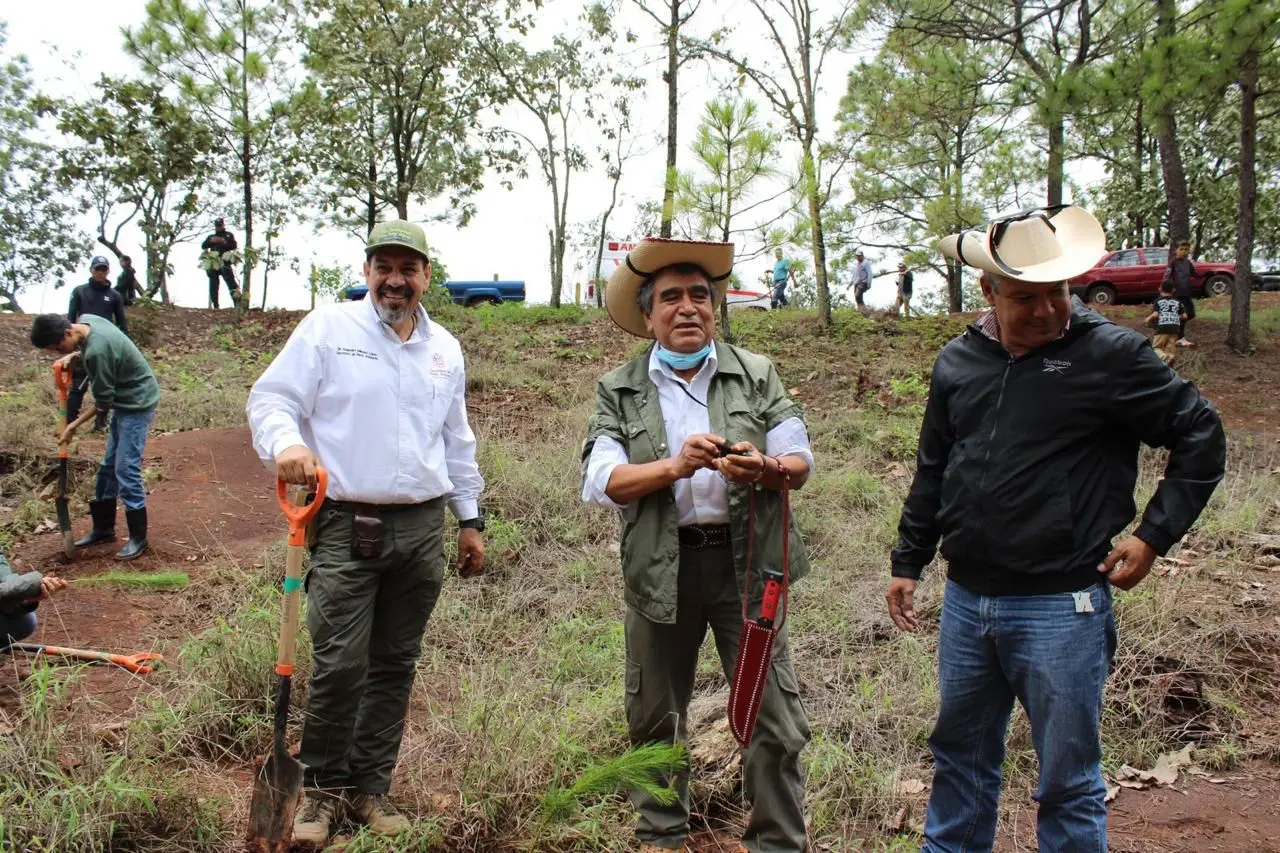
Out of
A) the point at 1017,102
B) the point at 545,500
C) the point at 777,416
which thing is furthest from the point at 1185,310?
the point at 777,416

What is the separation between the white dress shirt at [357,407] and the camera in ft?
8.11

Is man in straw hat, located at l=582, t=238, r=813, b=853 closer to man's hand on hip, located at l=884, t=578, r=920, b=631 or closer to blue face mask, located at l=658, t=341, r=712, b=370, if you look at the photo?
blue face mask, located at l=658, t=341, r=712, b=370

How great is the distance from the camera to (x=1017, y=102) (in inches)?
348

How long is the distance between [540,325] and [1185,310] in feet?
30.3

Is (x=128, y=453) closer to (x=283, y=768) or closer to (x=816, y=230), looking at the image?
(x=283, y=768)

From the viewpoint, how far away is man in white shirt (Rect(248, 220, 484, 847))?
96.7 inches

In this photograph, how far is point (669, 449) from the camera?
235cm

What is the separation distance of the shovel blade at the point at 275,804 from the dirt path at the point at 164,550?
1.29 metres

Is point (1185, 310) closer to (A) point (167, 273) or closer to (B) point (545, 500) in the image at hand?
(B) point (545, 500)

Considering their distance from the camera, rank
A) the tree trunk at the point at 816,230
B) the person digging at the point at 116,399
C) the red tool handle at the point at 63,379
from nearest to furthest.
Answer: the person digging at the point at 116,399 < the red tool handle at the point at 63,379 < the tree trunk at the point at 816,230

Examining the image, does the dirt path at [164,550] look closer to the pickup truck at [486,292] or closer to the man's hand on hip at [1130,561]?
the man's hand on hip at [1130,561]

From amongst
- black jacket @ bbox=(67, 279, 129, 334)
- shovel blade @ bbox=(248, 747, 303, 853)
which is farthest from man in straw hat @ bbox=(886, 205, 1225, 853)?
black jacket @ bbox=(67, 279, 129, 334)

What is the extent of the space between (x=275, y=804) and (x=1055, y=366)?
2.25 metres

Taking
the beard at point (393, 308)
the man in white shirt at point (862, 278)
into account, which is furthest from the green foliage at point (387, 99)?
the beard at point (393, 308)
